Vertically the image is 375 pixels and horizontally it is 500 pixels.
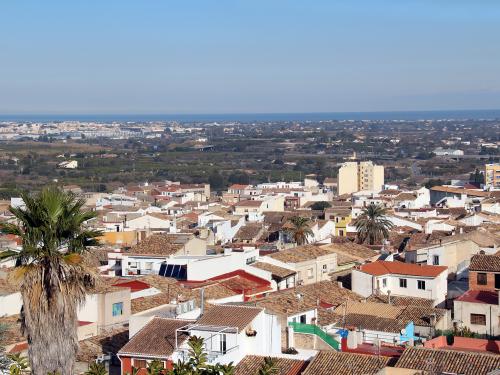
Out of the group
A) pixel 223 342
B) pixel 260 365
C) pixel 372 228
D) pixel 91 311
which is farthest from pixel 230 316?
pixel 372 228

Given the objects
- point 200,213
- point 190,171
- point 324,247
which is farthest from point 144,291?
point 190,171

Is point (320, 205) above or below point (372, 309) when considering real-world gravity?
below

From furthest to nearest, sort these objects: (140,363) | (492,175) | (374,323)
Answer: (492,175), (374,323), (140,363)

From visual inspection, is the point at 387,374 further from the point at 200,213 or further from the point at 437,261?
the point at 200,213

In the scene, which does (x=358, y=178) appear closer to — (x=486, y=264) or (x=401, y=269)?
(x=401, y=269)

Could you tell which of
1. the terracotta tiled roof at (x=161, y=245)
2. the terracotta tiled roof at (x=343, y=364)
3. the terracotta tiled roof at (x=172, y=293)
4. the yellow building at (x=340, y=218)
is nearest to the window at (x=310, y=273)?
the terracotta tiled roof at (x=161, y=245)

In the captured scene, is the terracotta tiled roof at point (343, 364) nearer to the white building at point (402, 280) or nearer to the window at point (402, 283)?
the white building at point (402, 280)

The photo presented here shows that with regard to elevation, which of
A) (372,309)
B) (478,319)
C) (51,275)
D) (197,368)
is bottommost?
(478,319)
